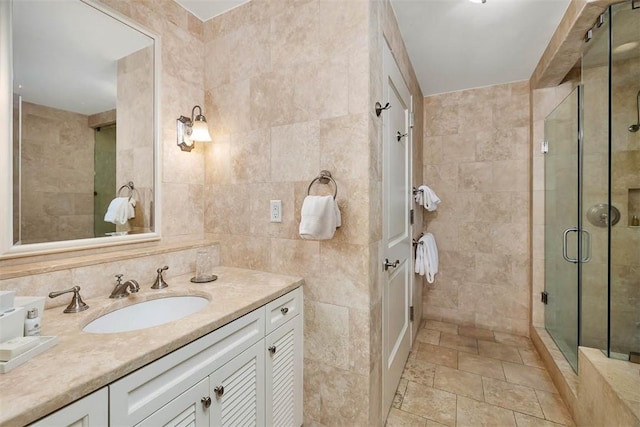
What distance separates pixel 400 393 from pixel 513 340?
144 centimetres

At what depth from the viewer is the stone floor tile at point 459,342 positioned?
242cm

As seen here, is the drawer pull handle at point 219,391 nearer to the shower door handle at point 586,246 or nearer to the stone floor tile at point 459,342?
the stone floor tile at point 459,342

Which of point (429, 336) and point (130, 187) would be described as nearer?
point (130, 187)

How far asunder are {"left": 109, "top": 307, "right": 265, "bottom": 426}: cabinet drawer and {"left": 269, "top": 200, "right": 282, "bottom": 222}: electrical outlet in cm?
57

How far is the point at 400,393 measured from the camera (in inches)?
72.8

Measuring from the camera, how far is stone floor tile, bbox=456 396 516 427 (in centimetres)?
160

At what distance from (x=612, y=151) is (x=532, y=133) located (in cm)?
101

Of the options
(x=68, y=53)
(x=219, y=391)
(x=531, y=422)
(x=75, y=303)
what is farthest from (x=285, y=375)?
(x=68, y=53)

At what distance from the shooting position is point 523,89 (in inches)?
104

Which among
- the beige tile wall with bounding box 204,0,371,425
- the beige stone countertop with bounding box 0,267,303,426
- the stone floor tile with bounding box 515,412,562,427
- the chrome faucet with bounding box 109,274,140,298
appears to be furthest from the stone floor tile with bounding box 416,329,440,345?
the chrome faucet with bounding box 109,274,140,298

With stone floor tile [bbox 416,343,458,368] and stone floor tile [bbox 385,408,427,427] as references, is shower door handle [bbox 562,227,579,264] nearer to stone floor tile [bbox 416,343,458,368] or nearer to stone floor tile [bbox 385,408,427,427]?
stone floor tile [bbox 416,343,458,368]

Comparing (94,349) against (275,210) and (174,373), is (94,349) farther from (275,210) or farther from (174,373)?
(275,210)

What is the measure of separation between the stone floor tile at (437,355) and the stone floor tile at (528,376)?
353 mm

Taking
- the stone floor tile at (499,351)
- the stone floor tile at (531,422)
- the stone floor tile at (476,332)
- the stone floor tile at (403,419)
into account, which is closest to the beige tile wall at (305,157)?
the stone floor tile at (403,419)
